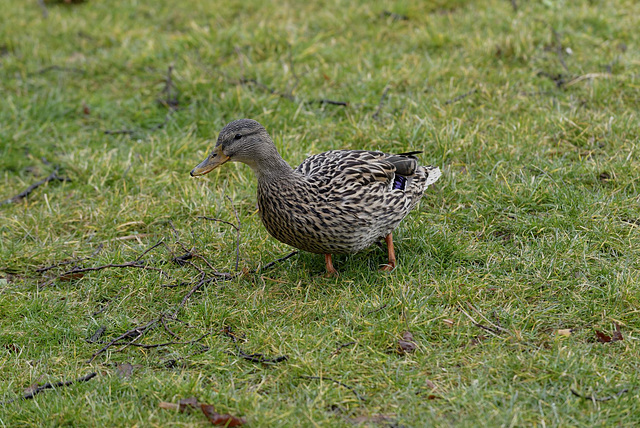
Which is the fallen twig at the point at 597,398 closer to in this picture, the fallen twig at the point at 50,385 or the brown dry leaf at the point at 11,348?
the fallen twig at the point at 50,385

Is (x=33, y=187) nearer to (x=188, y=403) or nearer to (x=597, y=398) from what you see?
(x=188, y=403)

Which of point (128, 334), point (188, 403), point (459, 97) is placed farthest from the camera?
point (459, 97)

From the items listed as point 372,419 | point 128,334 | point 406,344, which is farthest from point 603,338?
point 128,334

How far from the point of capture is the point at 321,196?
4477 millimetres

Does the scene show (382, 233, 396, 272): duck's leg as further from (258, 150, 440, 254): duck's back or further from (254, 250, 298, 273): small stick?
(254, 250, 298, 273): small stick

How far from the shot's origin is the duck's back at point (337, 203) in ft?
14.4

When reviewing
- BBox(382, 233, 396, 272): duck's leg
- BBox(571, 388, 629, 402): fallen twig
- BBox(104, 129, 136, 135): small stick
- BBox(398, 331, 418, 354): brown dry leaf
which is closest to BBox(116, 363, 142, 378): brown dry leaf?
BBox(398, 331, 418, 354): brown dry leaf

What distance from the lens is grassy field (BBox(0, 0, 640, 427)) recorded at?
3670 millimetres

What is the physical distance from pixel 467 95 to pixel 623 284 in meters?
2.75

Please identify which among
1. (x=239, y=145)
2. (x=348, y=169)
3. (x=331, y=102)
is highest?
(x=239, y=145)

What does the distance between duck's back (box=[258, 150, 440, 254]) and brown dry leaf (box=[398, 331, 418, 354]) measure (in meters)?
0.75

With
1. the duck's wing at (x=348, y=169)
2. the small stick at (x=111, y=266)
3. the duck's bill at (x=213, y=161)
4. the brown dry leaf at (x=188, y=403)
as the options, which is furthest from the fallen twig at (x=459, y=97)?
the brown dry leaf at (x=188, y=403)

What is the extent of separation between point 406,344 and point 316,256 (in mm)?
1211

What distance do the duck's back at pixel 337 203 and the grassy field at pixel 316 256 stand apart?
0.31 meters
